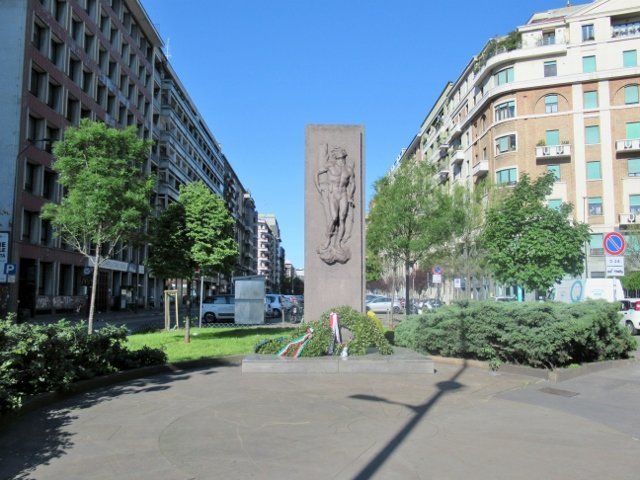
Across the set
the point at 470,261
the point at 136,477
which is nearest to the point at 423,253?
the point at 470,261

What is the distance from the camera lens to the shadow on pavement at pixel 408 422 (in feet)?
16.0

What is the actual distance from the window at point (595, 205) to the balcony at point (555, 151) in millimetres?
4443

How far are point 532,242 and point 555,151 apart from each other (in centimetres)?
2786

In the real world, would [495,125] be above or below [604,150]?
above

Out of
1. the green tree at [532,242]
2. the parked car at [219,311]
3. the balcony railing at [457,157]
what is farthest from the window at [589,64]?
the parked car at [219,311]

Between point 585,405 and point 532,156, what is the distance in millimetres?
45264

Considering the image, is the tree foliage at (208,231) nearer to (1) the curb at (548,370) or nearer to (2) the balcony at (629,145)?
(1) the curb at (548,370)

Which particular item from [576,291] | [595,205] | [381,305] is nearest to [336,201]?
[576,291]

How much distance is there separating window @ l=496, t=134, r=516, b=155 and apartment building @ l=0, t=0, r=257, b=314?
33595 millimetres

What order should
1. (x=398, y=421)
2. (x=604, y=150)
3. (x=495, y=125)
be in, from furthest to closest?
(x=495, y=125) → (x=604, y=150) → (x=398, y=421)

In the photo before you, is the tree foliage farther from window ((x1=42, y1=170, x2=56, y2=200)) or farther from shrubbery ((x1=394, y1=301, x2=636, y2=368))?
window ((x1=42, y1=170, x2=56, y2=200))

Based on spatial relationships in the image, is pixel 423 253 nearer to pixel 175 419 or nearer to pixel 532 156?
pixel 175 419

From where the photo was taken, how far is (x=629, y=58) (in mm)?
46562

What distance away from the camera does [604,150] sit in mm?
47250
